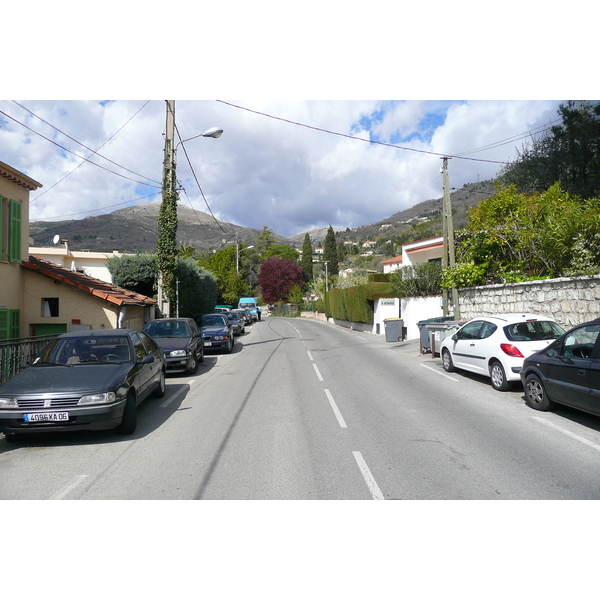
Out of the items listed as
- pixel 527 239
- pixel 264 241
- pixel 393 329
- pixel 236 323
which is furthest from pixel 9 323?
pixel 264 241

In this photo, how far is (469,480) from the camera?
4.96 metres

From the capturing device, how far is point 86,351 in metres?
8.02

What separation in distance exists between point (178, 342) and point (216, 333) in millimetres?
5971

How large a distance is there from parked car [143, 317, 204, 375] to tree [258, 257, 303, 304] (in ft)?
223

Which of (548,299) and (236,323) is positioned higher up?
(548,299)

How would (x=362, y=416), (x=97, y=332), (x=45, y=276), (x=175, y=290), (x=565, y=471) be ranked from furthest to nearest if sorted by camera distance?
(x=175, y=290)
(x=45, y=276)
(x=97, y=332)
(x=362, y=416)
(x=565, y=471)

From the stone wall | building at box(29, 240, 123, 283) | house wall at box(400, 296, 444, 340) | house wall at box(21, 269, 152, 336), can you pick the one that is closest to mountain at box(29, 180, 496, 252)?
building at box(29, 240, 123, 283)

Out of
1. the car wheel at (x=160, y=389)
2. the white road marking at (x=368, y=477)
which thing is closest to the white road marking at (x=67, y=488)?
the white road marking at (x=368, y=477)

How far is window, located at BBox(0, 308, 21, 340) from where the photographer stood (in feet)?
44.4

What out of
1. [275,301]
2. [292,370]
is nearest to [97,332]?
[292,370]

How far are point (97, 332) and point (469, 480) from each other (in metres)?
6.54

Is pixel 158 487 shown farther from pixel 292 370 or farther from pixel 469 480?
pixel 292 370

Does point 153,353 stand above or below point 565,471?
above

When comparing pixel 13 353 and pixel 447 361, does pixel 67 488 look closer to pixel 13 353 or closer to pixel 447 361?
pixel 13 353
